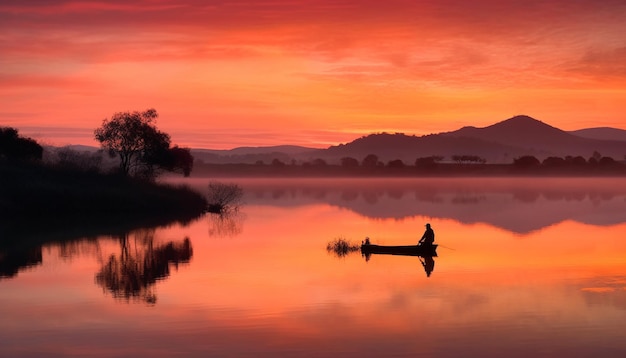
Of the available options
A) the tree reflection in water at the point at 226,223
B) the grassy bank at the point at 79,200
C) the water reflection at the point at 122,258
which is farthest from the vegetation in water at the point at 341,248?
the grassy bank at the point at 79,200

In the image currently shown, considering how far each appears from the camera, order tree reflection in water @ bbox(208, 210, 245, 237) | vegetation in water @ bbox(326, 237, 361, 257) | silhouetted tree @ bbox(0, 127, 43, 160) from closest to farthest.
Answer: vegetation in water @ bbox(326, 237, 361, 257) → tree reflection in water @ bbox(208, 210, 245, 237) → silhouetted tree @ bbox(0, 127, 43, 160)

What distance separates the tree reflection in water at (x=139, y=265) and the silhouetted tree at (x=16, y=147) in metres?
31.0

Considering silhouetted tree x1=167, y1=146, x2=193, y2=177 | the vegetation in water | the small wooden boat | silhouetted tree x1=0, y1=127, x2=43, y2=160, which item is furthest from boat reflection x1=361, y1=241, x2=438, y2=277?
silhouetted tree x1=167, y1=146, x2=193, y2=177

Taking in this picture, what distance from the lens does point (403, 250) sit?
43156 millimetres

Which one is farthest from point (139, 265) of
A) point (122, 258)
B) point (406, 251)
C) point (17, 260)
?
point (406, 251)

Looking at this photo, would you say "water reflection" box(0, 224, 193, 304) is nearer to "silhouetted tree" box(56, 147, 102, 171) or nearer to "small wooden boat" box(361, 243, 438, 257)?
"small wooden boat" box(361, 243, 438, 257)

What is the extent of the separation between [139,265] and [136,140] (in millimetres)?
49733

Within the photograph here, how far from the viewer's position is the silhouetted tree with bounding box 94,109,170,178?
3447 inches

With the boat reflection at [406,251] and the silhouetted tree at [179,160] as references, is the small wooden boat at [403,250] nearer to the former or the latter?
the boat reflection at [406,251]

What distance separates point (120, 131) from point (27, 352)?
67594mm

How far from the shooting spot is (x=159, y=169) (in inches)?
3681

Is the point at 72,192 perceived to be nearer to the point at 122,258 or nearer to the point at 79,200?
the point at 79,200

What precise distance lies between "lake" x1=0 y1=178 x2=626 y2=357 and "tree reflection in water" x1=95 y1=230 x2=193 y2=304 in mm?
122

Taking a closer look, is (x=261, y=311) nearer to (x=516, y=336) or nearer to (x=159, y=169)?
(x=516, y=336)
